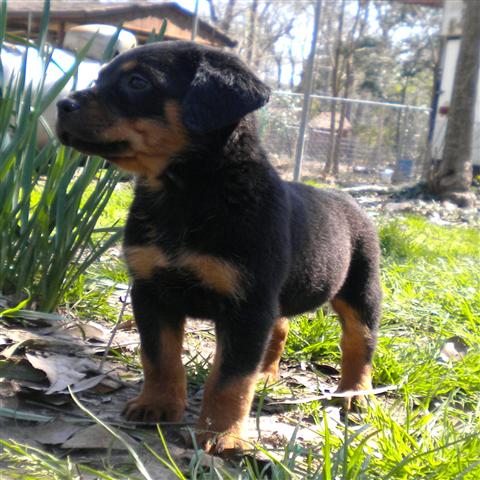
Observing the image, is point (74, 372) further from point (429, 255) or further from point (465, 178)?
point (465, 178)

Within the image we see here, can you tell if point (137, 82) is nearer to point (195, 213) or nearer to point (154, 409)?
point (195, 213)

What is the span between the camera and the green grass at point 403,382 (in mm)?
1966

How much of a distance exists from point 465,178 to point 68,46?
262 inches

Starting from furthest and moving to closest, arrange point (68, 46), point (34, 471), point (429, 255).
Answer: point (68, 46)
point (429, 255)
point (34, 471)

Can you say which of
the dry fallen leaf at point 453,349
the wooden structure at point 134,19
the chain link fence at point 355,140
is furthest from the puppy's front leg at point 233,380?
the wooden structure at point 134,19

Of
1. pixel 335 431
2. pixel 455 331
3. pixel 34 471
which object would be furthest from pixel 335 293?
pixel 34 471

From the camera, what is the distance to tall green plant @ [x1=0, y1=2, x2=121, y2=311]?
2.98 m

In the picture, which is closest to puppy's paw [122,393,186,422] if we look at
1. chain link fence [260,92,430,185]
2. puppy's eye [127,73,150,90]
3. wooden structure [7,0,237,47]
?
puppy's eye [127,73,150,90]

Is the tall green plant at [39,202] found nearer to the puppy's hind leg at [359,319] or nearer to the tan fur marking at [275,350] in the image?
the tan fur marking at [275,350]

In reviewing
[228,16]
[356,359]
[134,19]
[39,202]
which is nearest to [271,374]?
[356,359]

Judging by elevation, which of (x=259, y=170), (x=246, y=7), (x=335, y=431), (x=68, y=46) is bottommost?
(x=335, y=431)

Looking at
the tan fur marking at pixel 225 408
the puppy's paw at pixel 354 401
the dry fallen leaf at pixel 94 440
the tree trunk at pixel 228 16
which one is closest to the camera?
the dry fallen leaf at pixel 94 440

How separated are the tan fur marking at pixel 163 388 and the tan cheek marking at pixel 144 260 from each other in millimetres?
228

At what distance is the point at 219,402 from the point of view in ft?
7.71
